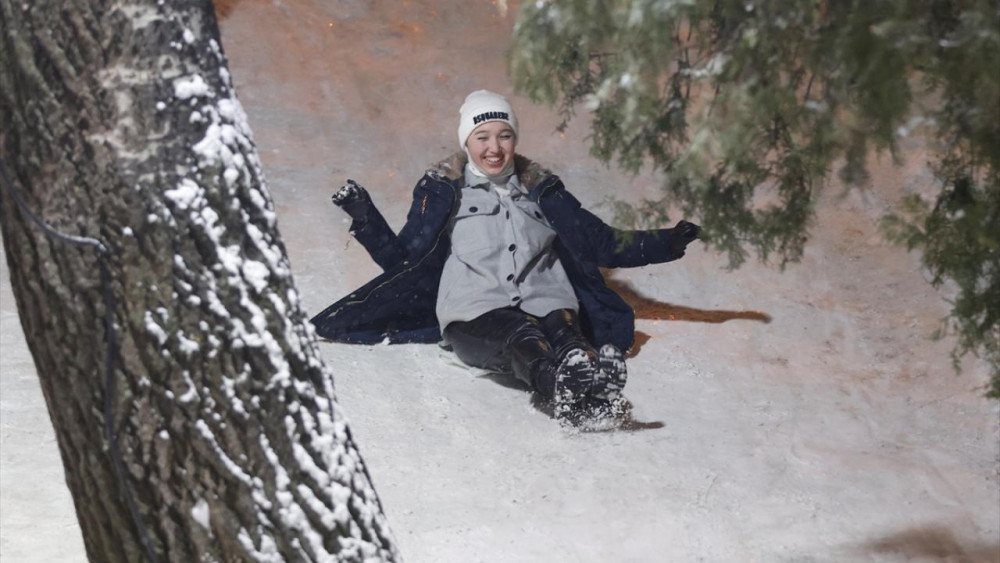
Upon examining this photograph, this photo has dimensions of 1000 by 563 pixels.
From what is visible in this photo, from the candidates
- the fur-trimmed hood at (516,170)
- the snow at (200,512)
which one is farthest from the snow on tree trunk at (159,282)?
the fur-trimmed hood at (516,170)

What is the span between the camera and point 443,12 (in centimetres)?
795

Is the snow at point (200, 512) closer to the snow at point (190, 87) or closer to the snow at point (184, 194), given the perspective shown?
the snow at point (184, 194)

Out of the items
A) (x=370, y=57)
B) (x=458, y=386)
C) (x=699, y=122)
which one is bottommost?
(x=458, y=386)

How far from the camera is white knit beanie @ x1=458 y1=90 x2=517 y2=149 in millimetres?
4746

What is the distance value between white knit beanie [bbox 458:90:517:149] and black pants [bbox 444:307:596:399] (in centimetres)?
77

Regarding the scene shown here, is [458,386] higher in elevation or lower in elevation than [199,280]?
lower

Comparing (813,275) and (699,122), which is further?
(813,275)

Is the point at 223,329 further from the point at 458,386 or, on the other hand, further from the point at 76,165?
the point at 458,386

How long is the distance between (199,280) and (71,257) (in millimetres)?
219

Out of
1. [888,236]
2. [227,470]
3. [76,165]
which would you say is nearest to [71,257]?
[76,165]

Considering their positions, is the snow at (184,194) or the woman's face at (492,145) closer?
the snow at (184,194)

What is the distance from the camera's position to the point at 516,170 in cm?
493

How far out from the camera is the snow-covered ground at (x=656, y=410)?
3.52 metres

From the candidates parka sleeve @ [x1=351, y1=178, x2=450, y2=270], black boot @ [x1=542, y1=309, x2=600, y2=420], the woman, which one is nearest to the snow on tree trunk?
black boot @ [x1=542, y1=309, x2=600, y2=420]
